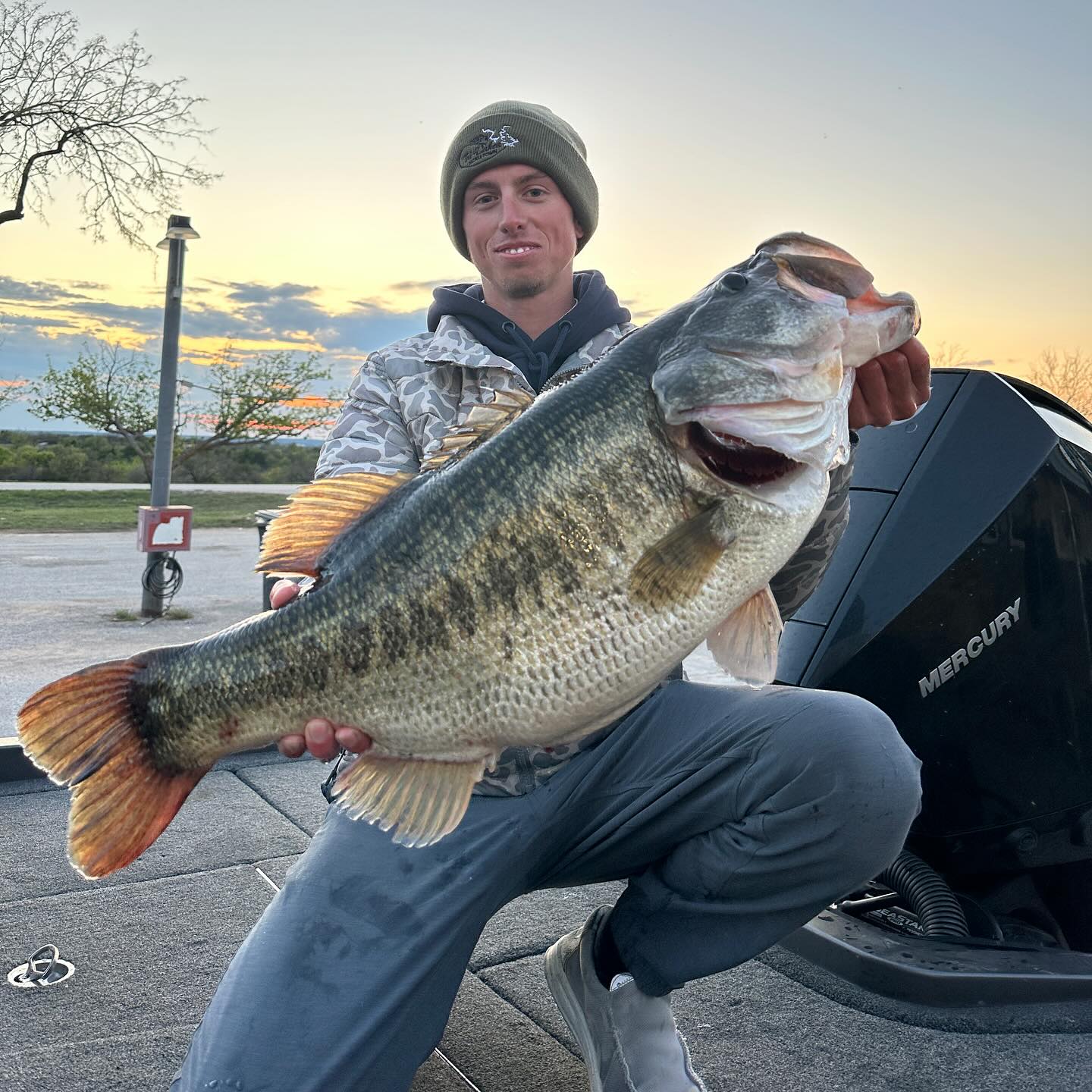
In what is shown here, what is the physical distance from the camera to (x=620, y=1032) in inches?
92.7

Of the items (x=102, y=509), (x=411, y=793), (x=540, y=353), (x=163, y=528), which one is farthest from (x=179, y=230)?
(x=102, y=509)

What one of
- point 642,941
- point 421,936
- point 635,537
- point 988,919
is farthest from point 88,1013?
point 988,919

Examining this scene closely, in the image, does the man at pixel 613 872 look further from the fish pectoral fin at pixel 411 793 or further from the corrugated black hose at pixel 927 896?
the corrugated black hose at pixel 927 896

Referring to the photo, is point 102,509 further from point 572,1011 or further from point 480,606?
point 480,606

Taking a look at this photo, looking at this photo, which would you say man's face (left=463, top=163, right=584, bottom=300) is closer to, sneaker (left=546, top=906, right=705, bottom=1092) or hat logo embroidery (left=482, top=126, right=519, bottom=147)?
hat logo embroidery (left=482, top=126, right=519, bottom=147)

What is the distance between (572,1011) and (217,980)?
96 cm

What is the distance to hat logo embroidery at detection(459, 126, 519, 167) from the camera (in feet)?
10.8

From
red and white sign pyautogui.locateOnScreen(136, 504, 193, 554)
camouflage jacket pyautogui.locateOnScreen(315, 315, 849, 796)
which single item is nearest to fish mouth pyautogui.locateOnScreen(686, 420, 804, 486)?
camouflage jacket pyautogui.locateOnScreen(315, 315, 849, 796)

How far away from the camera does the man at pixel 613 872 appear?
6.84 feet

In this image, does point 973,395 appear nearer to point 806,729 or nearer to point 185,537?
point 806,729

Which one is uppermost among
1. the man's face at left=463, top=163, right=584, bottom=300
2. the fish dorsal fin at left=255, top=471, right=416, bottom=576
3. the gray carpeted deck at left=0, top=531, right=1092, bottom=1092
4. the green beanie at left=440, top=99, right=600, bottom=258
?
the green beanie at left=440, top=99, right=600, bottom=258

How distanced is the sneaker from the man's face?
1.87m

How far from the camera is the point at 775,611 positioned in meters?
2.12

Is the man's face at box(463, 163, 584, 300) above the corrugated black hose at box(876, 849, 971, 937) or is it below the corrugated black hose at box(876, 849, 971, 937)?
above
